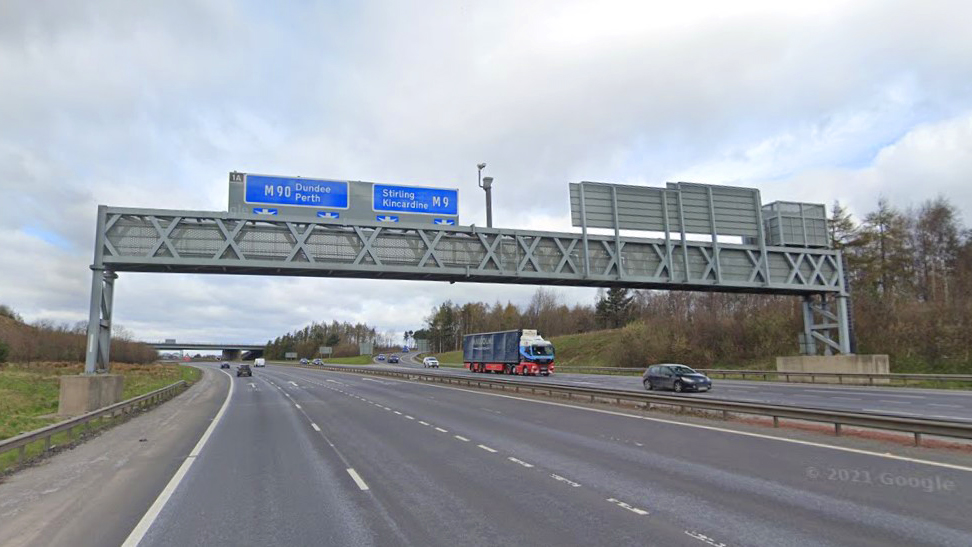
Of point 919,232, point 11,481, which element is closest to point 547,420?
point 11,481

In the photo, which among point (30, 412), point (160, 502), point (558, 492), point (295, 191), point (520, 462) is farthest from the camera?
point (295, 191)

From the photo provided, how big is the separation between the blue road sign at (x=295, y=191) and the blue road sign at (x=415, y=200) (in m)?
1.65

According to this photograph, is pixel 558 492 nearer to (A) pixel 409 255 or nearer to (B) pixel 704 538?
(B) pixel 704 538

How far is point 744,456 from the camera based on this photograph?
11.2 metres

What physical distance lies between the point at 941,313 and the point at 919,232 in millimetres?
26304

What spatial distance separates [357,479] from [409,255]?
1889 centimetres

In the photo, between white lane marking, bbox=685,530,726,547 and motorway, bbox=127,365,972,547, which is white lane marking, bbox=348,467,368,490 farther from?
white lane marking, bbox=685,530,726,547

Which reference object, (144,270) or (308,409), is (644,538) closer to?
(308,409)

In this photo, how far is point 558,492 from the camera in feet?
27.6

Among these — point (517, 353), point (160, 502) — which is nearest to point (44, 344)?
point (517, 353)

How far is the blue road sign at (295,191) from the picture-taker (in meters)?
A: 26.1

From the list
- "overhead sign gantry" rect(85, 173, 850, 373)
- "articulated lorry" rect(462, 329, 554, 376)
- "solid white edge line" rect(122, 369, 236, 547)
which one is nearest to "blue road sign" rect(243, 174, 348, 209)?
"overhead sign gantry" rect(85, 173, 850, 373)

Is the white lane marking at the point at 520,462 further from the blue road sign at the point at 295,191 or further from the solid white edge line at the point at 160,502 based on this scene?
the blue road sign at the point at 295,191

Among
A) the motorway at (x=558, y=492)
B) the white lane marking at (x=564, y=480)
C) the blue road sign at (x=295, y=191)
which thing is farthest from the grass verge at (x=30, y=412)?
the blue road sign at (x=295, y=191)
